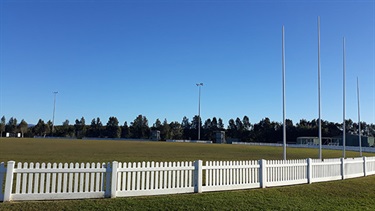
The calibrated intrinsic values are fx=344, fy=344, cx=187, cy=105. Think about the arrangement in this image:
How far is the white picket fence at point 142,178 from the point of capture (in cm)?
854

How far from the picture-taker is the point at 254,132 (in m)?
137

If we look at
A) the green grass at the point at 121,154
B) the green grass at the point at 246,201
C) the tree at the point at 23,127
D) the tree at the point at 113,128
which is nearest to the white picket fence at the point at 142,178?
the green grass at the point at 246,201

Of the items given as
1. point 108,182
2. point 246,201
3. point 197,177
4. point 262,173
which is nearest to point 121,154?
point 262,173

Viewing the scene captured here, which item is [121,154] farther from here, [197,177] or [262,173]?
[197,177]

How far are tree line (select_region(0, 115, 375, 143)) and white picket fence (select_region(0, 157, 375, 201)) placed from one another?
4602 inches

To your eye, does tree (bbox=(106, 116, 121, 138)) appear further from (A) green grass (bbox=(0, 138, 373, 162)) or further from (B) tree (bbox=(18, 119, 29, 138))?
(A) green grass (bbox=(0, 138, 373, 162))

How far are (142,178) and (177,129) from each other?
144 m

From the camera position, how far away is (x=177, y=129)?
6014 inches

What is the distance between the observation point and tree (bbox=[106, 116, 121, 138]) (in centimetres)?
15425

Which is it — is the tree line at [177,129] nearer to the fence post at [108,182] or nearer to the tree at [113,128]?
the tree at [113,128]

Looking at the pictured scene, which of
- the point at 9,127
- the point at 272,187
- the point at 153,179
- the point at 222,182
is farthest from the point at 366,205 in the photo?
the point at 9,127

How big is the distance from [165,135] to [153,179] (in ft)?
449

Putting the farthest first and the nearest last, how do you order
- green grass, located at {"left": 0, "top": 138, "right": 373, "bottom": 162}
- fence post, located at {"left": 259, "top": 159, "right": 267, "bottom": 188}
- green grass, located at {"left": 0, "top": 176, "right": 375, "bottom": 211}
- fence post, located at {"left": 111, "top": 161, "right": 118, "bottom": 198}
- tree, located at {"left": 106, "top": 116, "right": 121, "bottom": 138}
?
1. tree, located at {"left": 106, "top": 116, "right": 121, "bottom": 138}
2. green grass, located at {"left": 0, "top": 138, "right": 373, "bottom": 162}
3. fence post, located at {"left": 259, "top": 159, "right": 267, "bottom": 188}
4. fence post, located at {"left": 111, "top": 161, "right": 118, "bottom": 198}
5. green grass, located at {"left": 0, "top": 176, "right": 375, "bottom": 211}

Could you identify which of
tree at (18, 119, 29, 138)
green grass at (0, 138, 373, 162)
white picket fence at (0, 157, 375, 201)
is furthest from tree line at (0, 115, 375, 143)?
white picket fence at (0, 157, 375, 201)
